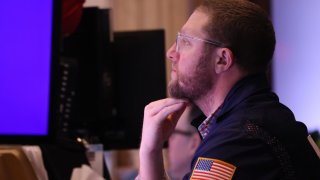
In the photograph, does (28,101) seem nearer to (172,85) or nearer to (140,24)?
(172,85)

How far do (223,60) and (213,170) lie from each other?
0.38 metres

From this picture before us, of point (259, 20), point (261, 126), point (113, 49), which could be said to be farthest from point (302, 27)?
point (261, 126)

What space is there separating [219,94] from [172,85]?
0.41 ft

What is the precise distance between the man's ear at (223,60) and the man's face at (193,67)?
2 centimetres

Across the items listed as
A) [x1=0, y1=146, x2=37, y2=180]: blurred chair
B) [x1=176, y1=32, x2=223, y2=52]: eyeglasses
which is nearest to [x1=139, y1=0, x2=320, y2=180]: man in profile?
[x1=176, y1=32, x2=223, y2=52]: eyeglasses

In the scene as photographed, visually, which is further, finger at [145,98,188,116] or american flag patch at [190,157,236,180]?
finger at [145,98,188,116]

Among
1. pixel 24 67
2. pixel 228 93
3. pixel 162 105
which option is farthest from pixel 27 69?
pixel 228 93

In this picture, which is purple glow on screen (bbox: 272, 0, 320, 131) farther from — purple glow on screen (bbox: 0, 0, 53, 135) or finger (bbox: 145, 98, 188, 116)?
purple glow on screen (bbox: 0, 0, 53, 135)

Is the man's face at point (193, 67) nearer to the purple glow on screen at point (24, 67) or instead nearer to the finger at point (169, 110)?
the finger at point (169, 110)

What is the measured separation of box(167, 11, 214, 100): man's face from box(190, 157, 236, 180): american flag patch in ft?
1.07

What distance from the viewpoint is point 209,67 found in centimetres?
146

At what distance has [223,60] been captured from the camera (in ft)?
4.74

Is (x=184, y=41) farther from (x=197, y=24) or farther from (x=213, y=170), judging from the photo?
(x=213, y=170)

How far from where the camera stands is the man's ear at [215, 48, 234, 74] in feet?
4.70
